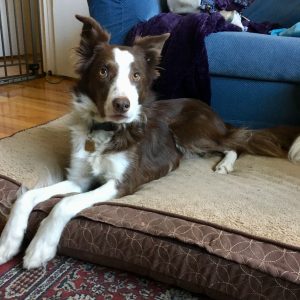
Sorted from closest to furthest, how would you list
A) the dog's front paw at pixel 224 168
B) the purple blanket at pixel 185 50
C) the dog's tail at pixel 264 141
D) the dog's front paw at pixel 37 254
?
the dog's front paw at pixel 37 254, the dog's front paw at pixel 224 168, the dog's tail at pixel 264 141, the purple blanket at pixel 185 50

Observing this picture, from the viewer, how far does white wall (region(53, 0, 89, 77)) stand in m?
4.73

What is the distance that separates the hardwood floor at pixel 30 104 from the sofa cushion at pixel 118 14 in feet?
1.83

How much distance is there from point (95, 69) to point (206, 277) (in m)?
1.00

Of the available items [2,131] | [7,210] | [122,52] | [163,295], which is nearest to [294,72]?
[122,52]

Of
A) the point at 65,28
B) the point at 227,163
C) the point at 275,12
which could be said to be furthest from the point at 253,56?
the point at 65,28

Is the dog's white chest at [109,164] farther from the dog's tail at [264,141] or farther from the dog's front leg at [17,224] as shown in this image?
the dog's tail at [264,141]

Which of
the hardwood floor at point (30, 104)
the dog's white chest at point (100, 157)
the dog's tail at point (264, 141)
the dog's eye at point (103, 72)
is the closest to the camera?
the dog's eye at point (103, 72)

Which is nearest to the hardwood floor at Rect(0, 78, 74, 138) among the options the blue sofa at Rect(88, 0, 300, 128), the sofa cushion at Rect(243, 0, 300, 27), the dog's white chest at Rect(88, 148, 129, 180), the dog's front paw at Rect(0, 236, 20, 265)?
the blue sofa at Rect(88, 0, 300, 128)

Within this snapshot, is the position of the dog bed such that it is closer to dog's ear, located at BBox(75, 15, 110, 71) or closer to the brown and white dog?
the brown and white dog

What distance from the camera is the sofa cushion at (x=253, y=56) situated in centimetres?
255

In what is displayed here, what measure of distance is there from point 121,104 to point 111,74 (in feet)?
0.59

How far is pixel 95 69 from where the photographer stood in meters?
1.81

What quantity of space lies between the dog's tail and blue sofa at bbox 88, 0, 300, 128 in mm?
261

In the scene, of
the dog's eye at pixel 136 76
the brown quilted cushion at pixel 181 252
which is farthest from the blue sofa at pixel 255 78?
the brown quilted cushion at pixel 181 252
